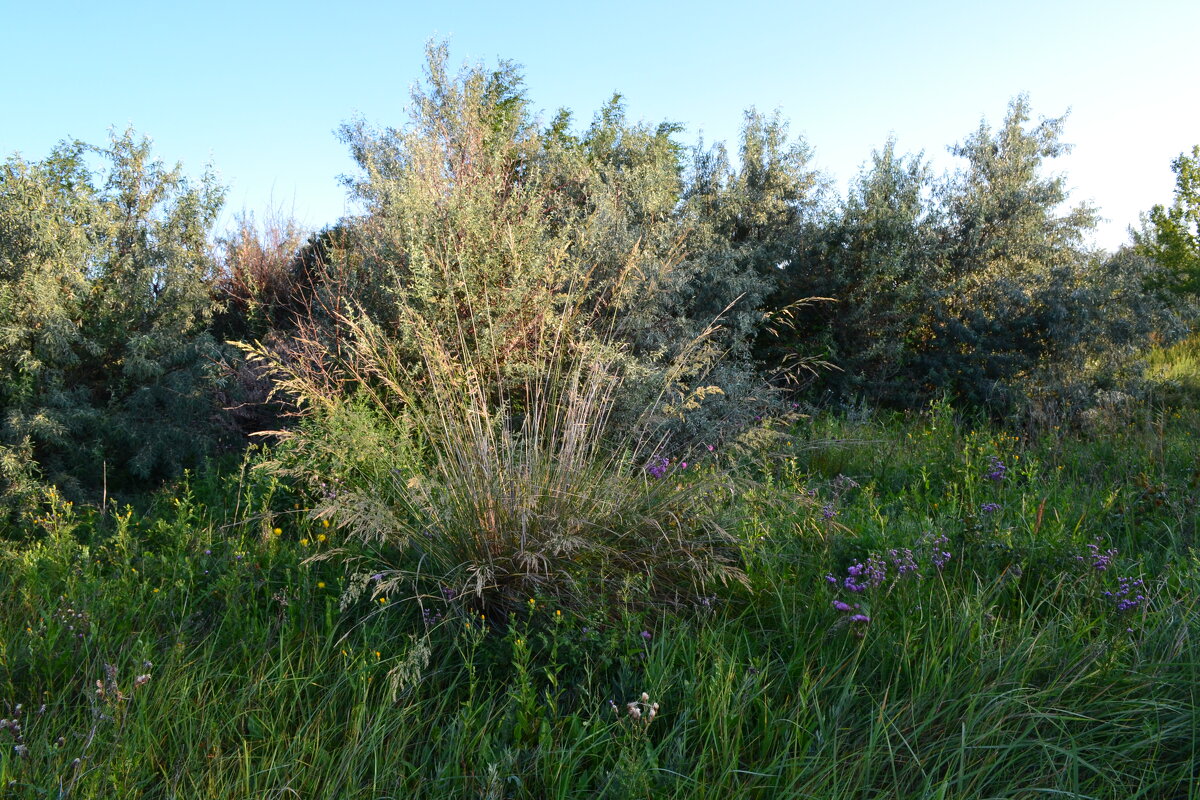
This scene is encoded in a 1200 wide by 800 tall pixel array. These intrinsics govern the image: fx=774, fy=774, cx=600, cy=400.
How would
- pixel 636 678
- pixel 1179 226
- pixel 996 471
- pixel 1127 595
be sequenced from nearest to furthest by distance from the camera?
pixel 636 678
pixel 1127 595
pixel 996 471
pixel 1179 226

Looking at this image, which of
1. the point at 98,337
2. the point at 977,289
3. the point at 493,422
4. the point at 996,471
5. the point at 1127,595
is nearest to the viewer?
the point at 1127,595

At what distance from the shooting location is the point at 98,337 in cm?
550

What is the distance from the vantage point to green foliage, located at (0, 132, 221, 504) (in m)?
5.00

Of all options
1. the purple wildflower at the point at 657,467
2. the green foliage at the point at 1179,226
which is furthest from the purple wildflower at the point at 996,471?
the green foliage at the point at 1179,226

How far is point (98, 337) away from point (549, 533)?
430 centimetres

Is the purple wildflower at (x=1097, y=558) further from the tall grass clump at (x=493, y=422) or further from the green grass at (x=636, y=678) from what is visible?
the tall grass clump at (x=493, y=422)

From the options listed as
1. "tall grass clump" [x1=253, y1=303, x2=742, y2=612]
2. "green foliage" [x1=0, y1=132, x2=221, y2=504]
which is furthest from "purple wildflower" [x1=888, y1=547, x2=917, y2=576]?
"green foliage" [x1=0, y1=132, x2=221, y2=504]

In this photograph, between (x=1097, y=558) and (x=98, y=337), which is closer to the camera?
(x=1097, y=558)

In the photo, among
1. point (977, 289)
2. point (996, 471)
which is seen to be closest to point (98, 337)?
point (996, 471)

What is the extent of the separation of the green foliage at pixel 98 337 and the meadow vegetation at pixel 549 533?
3 cm

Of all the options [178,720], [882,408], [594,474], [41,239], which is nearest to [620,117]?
[882,408]

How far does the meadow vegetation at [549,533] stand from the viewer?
218 centimetres

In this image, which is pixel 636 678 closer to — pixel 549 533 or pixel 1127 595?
pixel 549 533

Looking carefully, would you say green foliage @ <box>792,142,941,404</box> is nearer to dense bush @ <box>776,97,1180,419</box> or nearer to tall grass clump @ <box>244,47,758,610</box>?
dense bush @ <box>776,97,1180,419</box>
